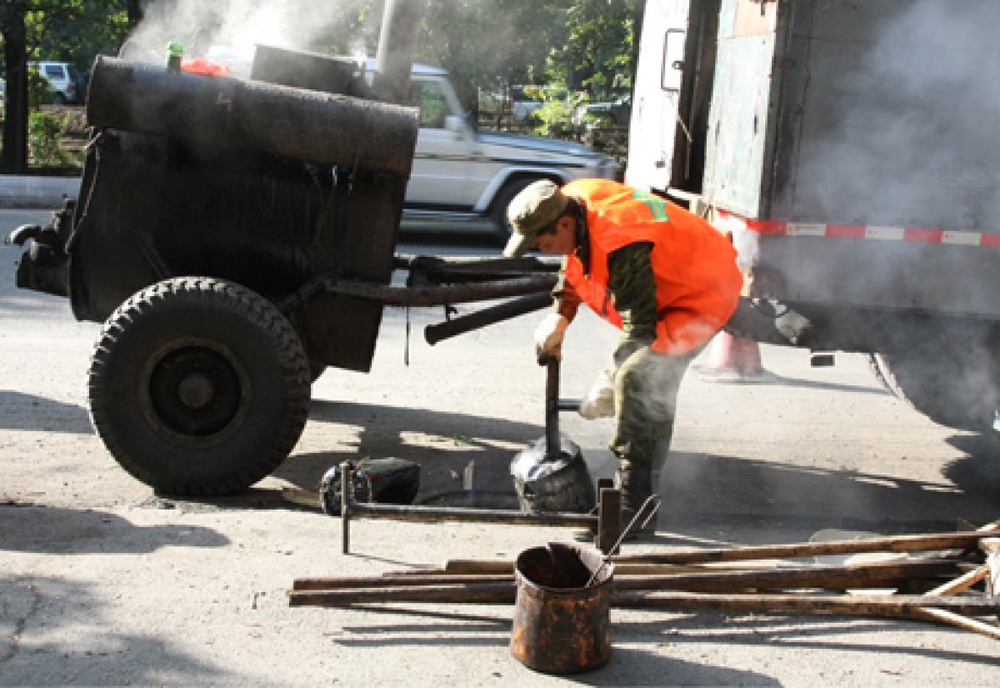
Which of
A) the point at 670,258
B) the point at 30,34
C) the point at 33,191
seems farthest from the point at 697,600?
the point at 30,34

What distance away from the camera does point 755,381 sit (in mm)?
7820

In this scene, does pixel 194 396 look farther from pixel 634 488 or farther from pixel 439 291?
pixel 634 488

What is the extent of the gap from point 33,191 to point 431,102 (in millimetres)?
5223

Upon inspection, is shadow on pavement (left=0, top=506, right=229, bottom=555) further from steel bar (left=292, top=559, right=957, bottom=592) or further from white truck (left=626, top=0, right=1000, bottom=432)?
white truck (left=626, top=0, right=1000, bottom=432)

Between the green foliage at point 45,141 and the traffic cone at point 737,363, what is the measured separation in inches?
529

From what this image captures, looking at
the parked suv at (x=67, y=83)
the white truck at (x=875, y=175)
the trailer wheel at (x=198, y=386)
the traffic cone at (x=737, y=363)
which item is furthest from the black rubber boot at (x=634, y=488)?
the parked suv at (x=67, y=83)

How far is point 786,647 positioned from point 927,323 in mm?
2334

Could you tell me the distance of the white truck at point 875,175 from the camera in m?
5.17

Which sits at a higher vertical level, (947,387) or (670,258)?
(670,258)

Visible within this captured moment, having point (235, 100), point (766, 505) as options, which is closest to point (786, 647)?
point (766, 505)

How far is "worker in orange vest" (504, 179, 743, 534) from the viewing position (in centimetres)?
474

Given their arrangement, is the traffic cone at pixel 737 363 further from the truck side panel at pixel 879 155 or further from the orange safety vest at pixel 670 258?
the orange safety vest at pixel 670 258

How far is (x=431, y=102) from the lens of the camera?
41.8 ft

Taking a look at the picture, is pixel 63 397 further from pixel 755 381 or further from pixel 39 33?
pixel 39 33
